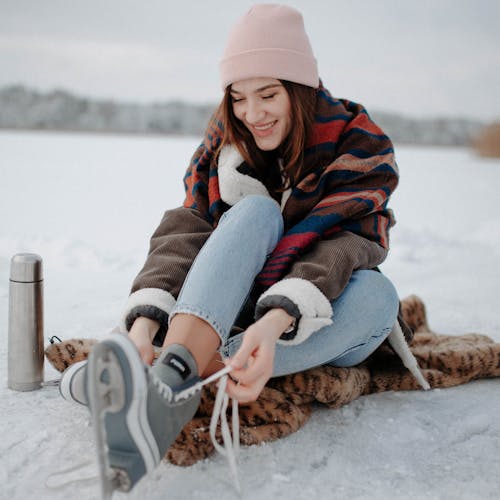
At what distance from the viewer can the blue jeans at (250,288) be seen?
1.12 m

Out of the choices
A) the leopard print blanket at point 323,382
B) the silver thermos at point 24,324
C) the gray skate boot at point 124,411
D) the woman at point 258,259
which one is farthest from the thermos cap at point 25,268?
the gray skate boot at point 124,411

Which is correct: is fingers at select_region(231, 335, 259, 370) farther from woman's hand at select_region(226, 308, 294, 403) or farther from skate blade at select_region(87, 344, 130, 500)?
skate blade at select_region(87, 344, 130, 500)

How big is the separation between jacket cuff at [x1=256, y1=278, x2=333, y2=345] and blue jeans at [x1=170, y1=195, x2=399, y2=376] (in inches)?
2.7

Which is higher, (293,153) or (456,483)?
(293,153)

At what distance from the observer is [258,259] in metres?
1.23

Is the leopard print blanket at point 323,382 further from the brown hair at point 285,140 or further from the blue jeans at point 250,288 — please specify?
the brown hair at point 285,140

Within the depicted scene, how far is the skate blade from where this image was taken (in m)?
0.86

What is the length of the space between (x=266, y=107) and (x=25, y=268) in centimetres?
68

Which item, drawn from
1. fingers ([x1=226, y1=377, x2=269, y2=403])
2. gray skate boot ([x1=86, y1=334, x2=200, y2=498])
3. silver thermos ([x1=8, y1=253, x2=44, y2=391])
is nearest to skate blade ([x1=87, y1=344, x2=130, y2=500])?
gray skate boot ([x1=86, y1=334, x2=200, y2=498])

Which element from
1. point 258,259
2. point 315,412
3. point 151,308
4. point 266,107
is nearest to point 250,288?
point 258,259

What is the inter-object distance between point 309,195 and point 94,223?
284cm

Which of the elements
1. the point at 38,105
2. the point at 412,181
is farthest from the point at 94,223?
the point at 38,105

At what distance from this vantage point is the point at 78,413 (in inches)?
51.9

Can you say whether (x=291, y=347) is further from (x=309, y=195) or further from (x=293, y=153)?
(x=293, y=153)
